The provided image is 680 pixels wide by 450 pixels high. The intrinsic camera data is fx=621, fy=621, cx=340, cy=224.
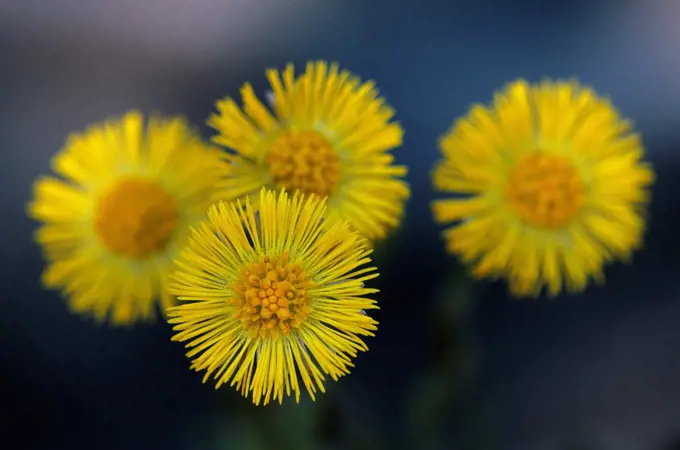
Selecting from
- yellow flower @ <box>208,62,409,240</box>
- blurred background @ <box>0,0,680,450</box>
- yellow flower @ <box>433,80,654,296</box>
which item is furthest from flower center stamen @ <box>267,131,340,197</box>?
blurred background @ <box>0,0,680,450</box>

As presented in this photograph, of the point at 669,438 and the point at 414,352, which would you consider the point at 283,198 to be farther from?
the point at 669,438

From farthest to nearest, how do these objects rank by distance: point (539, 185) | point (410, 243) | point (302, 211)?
point (410, 243) < point (539, 185) < point (302, 211)

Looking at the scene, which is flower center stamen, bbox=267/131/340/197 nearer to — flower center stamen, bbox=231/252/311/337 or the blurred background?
flower center stamen, bbox=231/252/311/337

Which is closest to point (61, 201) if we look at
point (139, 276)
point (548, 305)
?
point (139, 276)

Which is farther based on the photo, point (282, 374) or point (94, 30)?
point (94, 30)

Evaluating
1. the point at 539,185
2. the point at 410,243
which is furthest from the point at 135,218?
the point at 410,243

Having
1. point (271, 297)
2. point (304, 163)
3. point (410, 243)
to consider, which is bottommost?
point (271, 297)

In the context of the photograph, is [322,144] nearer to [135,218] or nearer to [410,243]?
[135,218]
